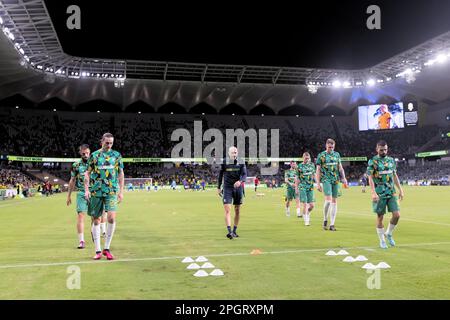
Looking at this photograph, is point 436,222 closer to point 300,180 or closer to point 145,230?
point 300,180

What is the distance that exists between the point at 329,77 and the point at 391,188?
172 ft

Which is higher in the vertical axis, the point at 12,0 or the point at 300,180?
the point at 12,0

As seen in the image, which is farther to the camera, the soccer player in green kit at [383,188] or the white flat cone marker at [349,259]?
the soccer player in green kit at [383,188]

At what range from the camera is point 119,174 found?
8.79 m

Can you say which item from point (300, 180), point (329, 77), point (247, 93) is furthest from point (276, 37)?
point (300, 180)

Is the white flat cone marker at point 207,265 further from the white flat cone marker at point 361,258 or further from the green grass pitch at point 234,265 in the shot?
the white flat cone marker at point 361,258

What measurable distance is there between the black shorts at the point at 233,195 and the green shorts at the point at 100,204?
3.70 m

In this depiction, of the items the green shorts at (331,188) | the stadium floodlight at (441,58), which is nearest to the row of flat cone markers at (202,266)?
the green shorts at (331,188)

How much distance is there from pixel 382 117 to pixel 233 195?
58590mm

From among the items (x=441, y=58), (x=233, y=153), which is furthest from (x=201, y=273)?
(x=441, y=58)

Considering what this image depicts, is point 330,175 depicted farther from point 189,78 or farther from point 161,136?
point 161,136

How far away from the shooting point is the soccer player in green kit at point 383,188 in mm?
9359

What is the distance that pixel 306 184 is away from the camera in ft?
49.0

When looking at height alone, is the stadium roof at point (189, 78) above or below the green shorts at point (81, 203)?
above
